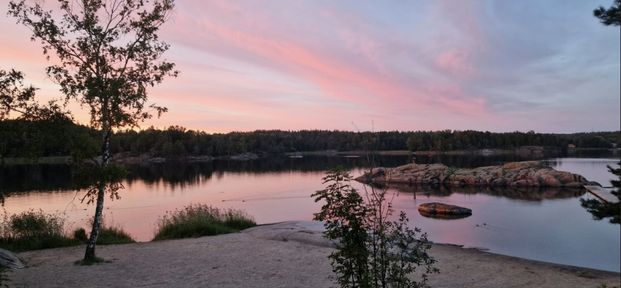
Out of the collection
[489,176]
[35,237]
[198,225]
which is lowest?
[198,225]

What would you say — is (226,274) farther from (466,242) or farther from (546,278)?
(466,242)

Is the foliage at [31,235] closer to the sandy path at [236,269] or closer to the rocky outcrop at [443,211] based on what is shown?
the sandy path at [236,269]

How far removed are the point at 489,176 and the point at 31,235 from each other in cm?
5626

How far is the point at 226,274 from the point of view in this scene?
13.9 m

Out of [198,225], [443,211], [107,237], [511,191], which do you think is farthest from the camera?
[511,191]

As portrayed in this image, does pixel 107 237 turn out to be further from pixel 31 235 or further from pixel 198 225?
pixel 198 225

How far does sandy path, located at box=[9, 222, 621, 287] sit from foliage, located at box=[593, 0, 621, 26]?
797 cm

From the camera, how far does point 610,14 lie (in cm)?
679

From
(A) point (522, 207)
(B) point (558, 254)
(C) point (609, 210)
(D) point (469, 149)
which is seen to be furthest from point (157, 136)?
(C) point (609, 210)

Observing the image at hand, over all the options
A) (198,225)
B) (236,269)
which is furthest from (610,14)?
(198,225)

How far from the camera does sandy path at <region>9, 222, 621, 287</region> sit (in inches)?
509

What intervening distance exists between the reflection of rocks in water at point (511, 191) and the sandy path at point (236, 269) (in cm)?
3464

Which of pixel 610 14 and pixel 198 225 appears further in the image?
pixel 198 225

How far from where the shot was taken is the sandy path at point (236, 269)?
42.4ft
